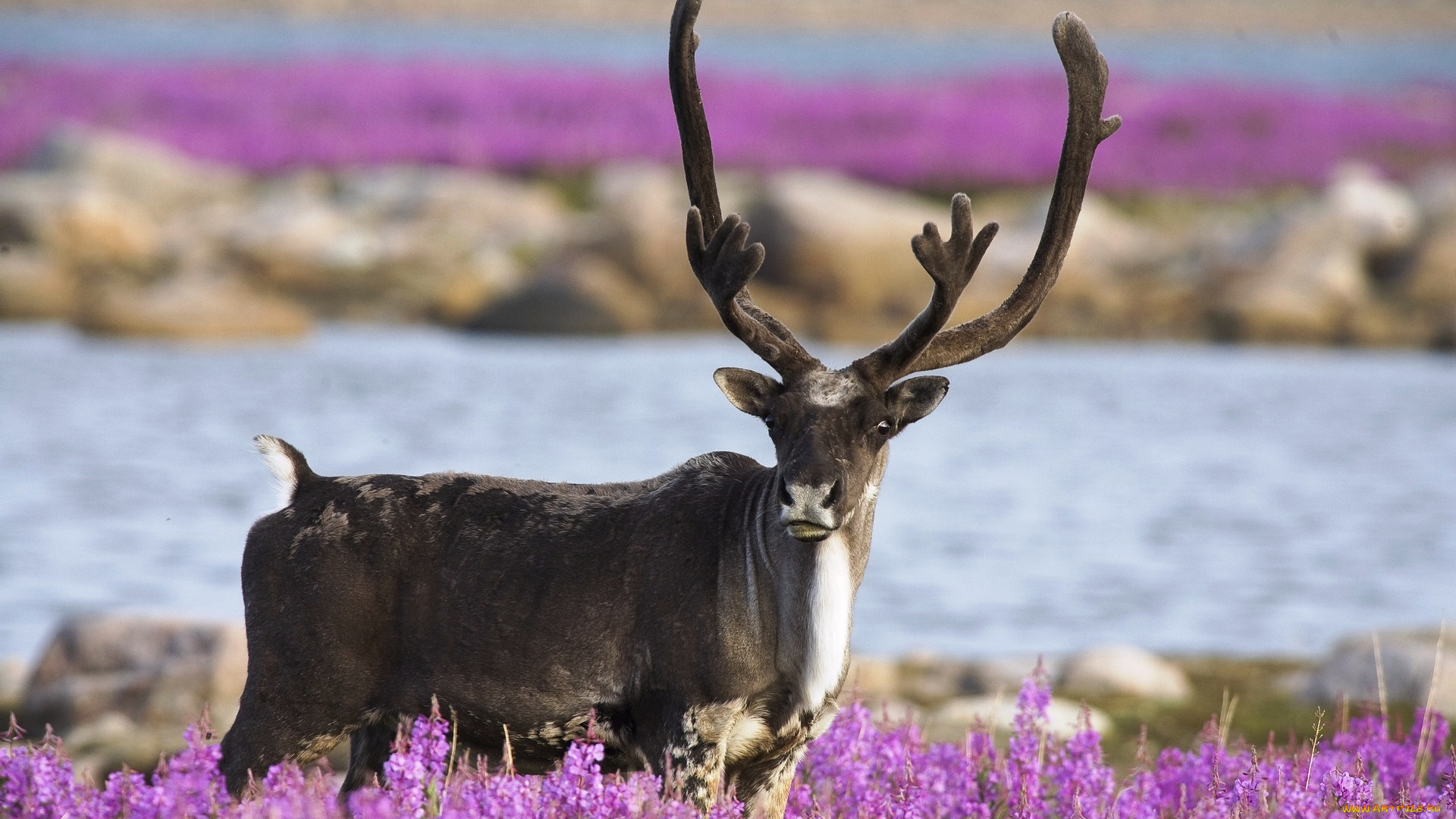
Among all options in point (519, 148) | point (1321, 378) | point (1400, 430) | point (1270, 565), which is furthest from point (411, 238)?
point (1270, 565)

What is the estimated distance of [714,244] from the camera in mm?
6719

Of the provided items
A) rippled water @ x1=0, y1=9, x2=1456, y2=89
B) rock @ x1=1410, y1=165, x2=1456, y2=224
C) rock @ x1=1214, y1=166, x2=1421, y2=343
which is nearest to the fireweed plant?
rock @ x1=1214, y1=166, x2=1421, y2=343

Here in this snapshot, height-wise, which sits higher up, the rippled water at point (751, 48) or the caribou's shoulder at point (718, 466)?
the rippled water at point (751, 48)

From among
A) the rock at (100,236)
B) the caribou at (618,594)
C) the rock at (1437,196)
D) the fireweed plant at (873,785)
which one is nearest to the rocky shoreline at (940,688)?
the fireweed plant at (873,785)

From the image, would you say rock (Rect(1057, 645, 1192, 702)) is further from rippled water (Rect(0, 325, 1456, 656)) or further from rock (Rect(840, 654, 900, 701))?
rock (Rect(840, 654, 900, 701))

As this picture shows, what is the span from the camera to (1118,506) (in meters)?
17.1

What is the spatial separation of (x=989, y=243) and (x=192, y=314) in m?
22.3

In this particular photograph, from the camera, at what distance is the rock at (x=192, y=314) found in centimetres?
2667

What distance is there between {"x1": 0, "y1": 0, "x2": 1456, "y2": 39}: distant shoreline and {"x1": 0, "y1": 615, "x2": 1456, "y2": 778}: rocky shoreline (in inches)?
3684

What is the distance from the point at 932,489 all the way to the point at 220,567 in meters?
6.64

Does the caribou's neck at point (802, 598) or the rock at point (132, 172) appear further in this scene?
the rock at point (132, 172)

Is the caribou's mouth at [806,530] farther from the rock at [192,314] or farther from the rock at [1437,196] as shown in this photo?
the rock at [1437,196]

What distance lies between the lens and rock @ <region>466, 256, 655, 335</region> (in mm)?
28359

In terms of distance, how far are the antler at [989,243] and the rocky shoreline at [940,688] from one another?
3.94 meters
